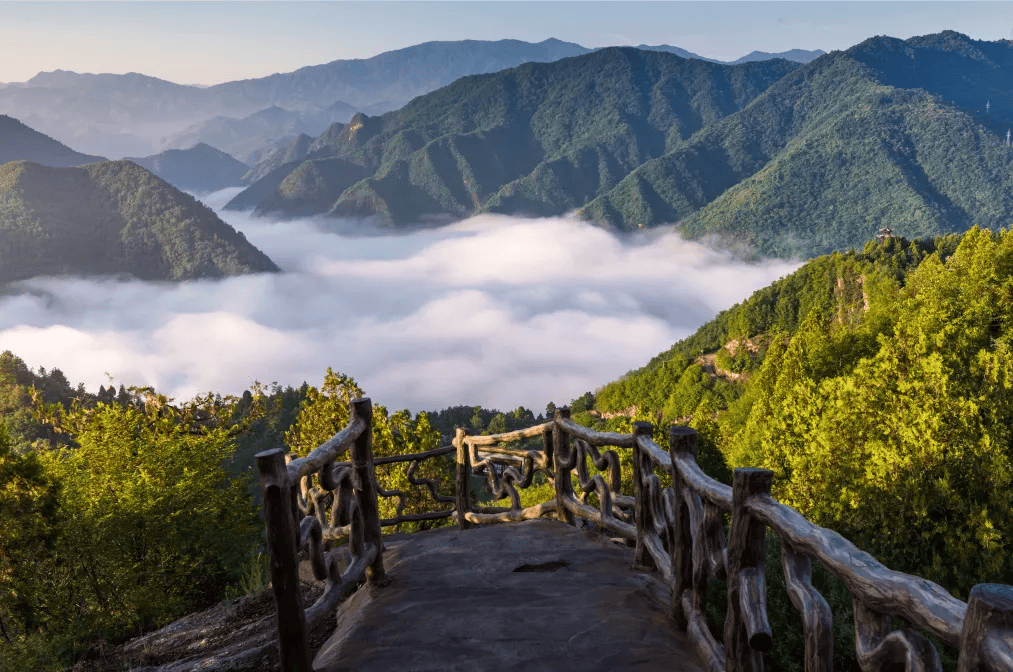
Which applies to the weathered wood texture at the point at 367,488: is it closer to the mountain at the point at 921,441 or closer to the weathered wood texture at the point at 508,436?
the weathered wood texture at the point at 508,436

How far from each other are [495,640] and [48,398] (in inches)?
2558

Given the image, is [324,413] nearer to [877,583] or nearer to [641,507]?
[641,507]

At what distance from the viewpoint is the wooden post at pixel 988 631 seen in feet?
5.93

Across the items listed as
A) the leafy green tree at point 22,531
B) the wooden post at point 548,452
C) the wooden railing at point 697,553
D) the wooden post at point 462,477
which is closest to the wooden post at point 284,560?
the wooden railing at point 697,553

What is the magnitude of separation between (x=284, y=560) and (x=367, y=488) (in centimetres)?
165

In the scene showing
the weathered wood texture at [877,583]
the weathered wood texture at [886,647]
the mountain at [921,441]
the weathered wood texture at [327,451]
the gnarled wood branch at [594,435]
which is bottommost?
the mountain at [921,441]

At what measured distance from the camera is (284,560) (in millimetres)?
3943

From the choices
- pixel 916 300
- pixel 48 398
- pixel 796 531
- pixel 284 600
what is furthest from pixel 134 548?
pixel 48 398

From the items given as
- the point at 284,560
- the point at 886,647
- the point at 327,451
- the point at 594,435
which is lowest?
the point at 886,647

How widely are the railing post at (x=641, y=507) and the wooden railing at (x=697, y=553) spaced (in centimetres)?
1

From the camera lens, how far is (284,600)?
396 centimetres

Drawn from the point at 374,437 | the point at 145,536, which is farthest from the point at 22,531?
the point at 374,437

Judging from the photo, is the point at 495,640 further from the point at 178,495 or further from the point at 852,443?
the point at 852,443

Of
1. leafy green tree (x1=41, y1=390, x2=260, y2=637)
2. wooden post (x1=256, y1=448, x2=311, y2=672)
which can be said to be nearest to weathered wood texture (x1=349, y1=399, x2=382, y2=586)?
wooden post (x1=256, y1=448, x2=311, y2=672)
